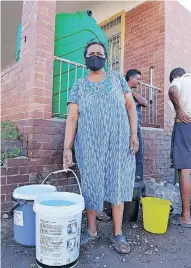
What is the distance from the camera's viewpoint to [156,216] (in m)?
2.43

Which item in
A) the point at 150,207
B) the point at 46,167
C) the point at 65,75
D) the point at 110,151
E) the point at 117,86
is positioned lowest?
the point at 150,207

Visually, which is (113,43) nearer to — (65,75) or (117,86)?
(65,75)

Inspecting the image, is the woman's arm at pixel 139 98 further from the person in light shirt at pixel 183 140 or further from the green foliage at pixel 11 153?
the green foliage at pixel 11 153

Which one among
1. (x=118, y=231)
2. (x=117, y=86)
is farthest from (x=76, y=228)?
(x=117, y=86)

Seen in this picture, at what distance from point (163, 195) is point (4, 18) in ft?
17.3

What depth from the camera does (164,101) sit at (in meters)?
4.82

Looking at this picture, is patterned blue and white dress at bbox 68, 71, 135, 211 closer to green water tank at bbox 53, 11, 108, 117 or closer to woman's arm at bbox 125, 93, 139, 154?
woman's arm at bbox 125, 93, 139, 154

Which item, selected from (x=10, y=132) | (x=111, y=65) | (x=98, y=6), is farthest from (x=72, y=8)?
(x=10, y=132)

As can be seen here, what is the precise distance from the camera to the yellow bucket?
241 centimetres

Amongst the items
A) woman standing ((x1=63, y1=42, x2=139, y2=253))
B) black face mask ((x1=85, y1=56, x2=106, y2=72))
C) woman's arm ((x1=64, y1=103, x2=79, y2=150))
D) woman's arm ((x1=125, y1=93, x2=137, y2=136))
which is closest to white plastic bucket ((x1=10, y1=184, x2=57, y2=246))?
woman standing ((x1=63, y1=42, x2=139, y2=253))

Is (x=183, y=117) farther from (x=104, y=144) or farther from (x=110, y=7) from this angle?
(x=110, y=7)

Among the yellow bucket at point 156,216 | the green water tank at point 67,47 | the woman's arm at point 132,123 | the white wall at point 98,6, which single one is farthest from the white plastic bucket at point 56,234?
the white wall at point 98,6

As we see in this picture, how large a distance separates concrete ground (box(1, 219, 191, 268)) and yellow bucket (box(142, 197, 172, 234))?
6cm

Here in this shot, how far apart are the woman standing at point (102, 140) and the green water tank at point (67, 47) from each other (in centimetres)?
134
